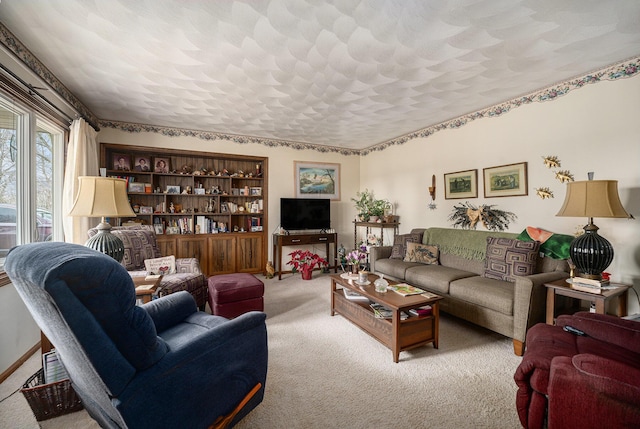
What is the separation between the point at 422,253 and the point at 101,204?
3.43 metres

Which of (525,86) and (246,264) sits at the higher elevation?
(525,86)

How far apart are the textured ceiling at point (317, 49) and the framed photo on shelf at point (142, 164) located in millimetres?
969

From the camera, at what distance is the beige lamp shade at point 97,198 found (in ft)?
6.34

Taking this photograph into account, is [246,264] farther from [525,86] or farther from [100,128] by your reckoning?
[525,86]

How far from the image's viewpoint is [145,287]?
200 cm

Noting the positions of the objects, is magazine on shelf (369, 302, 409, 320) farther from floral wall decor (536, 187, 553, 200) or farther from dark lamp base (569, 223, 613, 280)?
floral wall decor (536, 187, 553, 200)

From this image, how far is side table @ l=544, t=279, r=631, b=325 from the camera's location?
1.95 metres

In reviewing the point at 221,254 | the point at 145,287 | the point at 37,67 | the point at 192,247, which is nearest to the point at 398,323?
the point at 145,287

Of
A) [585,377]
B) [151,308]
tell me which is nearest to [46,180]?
[151,308]

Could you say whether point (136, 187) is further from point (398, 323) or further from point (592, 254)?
point (592, 254)

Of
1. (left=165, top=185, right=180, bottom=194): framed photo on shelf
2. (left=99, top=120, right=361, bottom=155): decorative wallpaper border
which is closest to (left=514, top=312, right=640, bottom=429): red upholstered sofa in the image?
(left=99, top=120, right=361, bottom=155): decorative wallpaper border

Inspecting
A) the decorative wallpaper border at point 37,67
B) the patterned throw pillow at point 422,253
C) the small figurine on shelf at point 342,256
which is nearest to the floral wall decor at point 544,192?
the patterned throw pillow at point 422,253

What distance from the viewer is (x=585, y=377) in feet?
3.62

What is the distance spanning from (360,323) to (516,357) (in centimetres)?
123
